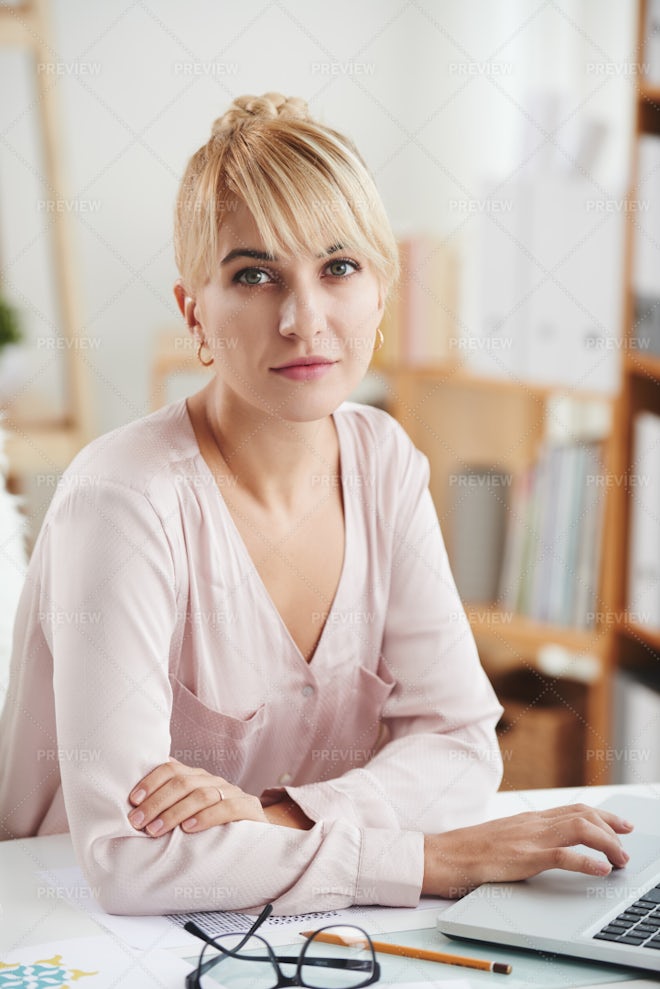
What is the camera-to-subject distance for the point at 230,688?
4.43ft

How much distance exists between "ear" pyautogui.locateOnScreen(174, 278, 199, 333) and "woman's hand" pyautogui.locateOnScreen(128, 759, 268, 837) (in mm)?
487

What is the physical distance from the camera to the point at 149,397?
3.33 metres

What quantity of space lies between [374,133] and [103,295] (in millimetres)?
864

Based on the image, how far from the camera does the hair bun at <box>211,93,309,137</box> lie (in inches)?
51.4

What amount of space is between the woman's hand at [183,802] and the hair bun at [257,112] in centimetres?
66

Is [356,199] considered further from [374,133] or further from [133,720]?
[374,133]

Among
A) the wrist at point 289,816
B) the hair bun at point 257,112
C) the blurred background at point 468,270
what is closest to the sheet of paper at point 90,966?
the wrist at point 289,816

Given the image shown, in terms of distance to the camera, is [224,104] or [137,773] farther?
[224,104]

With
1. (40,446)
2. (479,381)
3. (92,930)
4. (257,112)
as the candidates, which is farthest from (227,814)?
(40,446)

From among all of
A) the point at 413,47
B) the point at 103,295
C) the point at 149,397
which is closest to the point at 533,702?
the point at 149,397

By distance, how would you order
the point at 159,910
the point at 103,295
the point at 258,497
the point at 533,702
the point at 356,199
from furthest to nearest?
the point at 103,295
the point at 533,702
the point at 258,497
the point at 356,199
the point at 159,910

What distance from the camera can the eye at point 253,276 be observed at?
125 centimetres

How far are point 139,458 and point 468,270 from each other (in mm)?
1870

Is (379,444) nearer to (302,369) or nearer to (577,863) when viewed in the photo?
(302,369)
